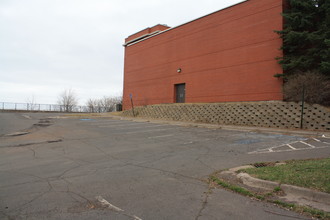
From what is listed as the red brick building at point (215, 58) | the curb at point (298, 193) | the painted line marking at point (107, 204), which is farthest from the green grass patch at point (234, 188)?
the red brick building at point (215, 58)

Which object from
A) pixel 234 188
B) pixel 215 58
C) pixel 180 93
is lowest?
pixel 234 188

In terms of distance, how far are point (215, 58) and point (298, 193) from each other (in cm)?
2224

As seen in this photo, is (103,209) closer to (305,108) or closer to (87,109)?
(305,108)

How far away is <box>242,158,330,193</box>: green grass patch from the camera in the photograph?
4.46 meters

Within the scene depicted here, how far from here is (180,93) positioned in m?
29.4

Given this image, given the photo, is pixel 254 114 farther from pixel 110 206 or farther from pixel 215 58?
pixel 110 206

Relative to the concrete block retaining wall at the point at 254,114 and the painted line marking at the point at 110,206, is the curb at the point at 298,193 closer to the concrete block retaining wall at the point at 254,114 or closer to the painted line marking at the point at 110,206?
the painted line marking at the point at 110,206

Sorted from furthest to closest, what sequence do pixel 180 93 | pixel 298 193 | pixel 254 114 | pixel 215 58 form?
1. pixel 180 93
2. pixel 215 58
3. pixel 254 114
4. pixel 298 193

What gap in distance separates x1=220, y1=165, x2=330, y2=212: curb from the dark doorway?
23922mm

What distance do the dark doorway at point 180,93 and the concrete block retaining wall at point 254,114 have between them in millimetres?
2860

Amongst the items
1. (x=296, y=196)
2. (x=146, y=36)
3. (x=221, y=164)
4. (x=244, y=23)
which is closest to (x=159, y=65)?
(x=146, y=36)

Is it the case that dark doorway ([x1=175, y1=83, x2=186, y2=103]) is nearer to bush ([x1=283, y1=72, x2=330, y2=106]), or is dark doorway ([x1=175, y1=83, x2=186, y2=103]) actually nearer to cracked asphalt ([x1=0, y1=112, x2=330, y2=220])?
bush ([x1=283, y1=72, x2=330, y2=106])

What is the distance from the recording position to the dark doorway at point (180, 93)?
28.9m

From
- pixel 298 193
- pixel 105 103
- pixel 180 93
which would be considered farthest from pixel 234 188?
pixel 105 103
